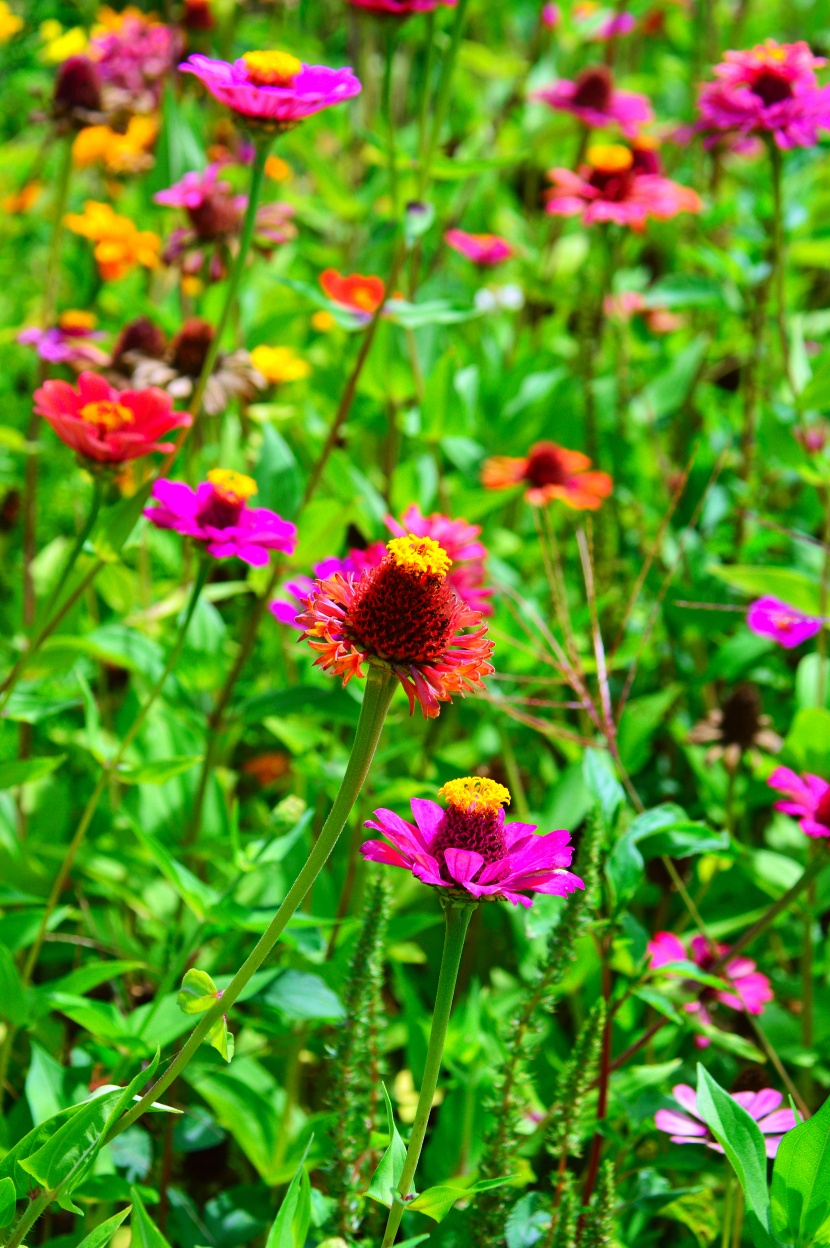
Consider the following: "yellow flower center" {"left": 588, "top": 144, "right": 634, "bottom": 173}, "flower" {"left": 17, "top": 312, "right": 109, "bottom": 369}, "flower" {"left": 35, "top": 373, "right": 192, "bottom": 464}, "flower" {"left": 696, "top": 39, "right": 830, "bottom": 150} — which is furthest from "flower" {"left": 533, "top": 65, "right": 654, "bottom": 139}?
"flower" {"left": 35, "top": 373, "right": 192, "bottom": 464}

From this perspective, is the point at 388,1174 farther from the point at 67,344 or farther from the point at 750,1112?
the point at 67,344

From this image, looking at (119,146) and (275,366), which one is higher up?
(119,146)

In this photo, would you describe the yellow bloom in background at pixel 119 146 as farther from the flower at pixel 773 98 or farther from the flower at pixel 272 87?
the flower at pixel 272 87

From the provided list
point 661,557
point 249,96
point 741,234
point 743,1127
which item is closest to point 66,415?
point 249,96

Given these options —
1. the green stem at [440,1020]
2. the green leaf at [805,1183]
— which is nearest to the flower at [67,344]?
the green stem at [440,1020]


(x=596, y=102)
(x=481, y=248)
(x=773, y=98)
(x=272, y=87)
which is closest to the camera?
(x=272, y=87)

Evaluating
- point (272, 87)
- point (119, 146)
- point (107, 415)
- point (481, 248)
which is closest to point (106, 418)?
point (107, 415)

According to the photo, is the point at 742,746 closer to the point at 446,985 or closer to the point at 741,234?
the point at 446,985

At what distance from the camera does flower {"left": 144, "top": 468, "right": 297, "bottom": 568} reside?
0.83 meters

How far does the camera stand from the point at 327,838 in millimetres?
534

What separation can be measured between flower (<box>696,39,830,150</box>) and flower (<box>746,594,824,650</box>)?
0.51 meters

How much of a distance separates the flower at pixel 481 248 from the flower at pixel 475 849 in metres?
1.52

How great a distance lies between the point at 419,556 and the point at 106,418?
39 cm

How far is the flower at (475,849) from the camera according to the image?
1.80 feet
